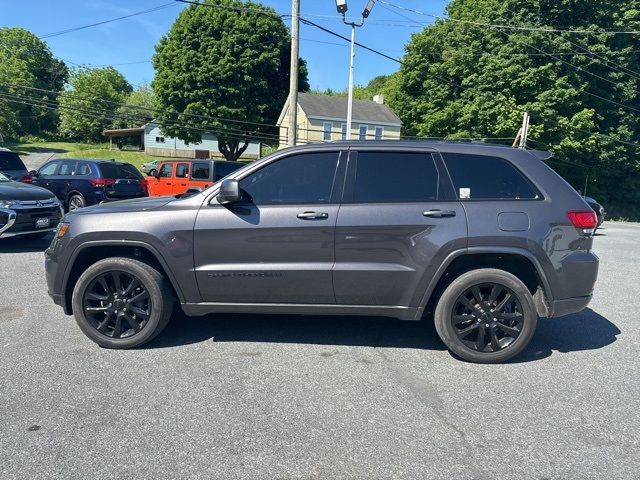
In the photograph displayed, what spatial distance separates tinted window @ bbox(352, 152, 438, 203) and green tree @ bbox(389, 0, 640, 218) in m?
26.9

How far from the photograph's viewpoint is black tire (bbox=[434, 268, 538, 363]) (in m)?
3.84

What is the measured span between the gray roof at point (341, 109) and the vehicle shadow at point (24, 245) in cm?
3140

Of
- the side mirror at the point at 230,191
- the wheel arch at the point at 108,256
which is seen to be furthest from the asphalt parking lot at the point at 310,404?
the side mirror at the point at 230,191

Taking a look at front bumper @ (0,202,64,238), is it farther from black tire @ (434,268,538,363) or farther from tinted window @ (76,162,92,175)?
black tire @ (434,268,538,363)

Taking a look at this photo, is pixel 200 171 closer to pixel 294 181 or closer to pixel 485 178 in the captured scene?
pixel 294 181

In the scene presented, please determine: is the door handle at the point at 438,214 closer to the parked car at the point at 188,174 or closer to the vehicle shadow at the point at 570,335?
the vehicle shadow at the point at 570,335

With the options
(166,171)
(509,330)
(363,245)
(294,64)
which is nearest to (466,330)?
(509,330)

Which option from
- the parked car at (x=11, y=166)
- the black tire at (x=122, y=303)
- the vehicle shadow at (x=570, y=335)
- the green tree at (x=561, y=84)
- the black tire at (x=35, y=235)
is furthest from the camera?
the green tree at (x=561, y=84)

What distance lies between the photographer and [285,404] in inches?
126

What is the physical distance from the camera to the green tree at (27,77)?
199 ft

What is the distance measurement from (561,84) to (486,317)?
28.4 m

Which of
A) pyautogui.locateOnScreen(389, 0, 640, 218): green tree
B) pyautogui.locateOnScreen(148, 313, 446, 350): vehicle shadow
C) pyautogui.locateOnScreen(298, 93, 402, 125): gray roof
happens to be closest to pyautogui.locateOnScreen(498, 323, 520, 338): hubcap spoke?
pyautogui.locateOnScreen(148, 313, 446, 350): vehicle shadow

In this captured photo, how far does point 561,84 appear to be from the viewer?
88.6ft

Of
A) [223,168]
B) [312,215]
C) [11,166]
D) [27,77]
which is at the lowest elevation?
[312,215]
